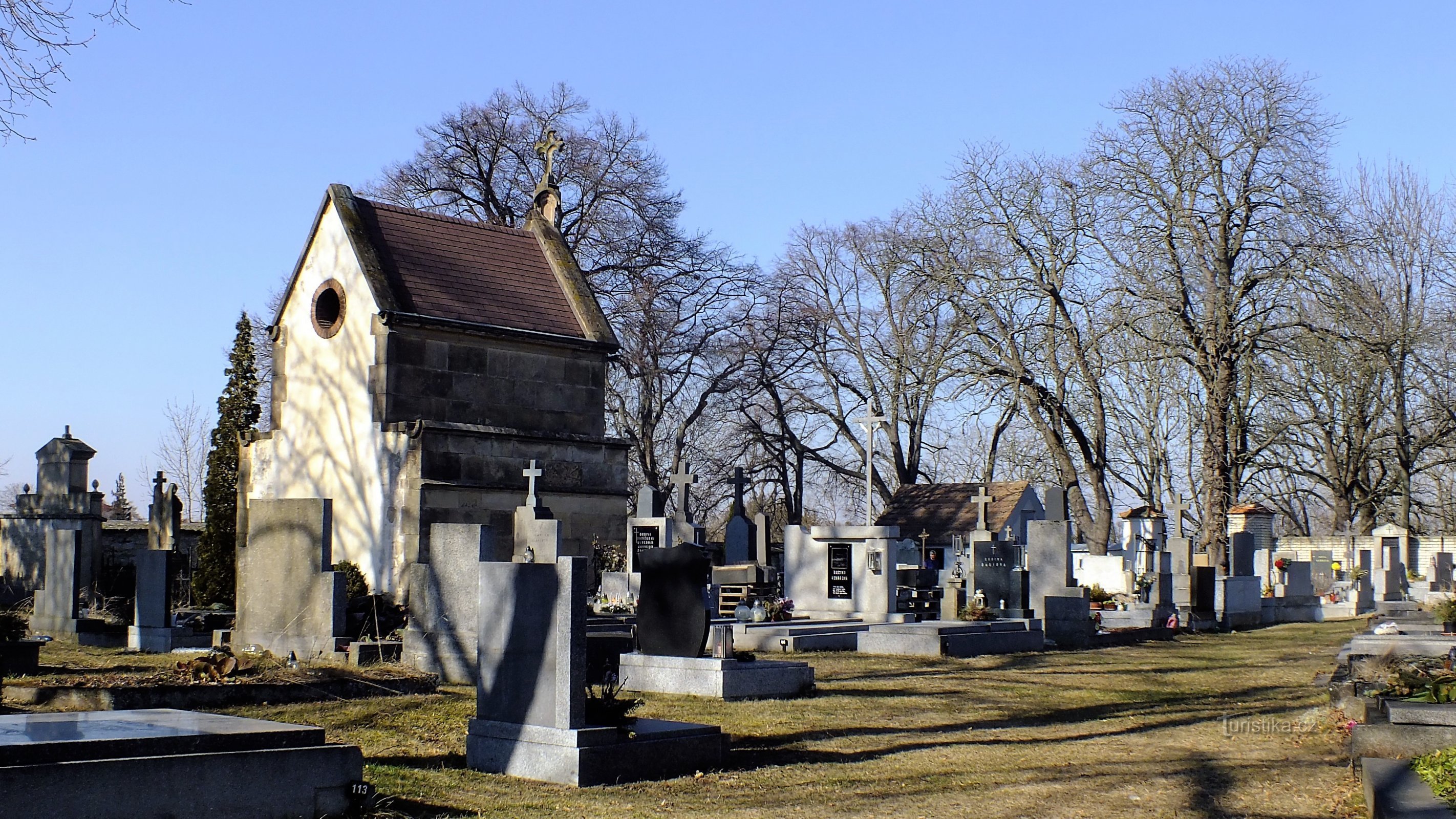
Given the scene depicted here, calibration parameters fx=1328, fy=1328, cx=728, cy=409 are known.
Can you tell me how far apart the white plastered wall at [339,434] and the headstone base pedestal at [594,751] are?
892 centimetres

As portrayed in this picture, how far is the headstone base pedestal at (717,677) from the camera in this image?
37.2 ft

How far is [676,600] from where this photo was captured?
12.0m

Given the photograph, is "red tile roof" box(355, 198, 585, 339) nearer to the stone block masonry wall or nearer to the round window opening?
the stone block masonry wall

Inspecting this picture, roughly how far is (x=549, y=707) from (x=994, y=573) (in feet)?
51.0

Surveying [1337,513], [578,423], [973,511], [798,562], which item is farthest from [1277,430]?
[578,423]

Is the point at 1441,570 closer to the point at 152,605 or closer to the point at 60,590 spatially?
the point at 152,605

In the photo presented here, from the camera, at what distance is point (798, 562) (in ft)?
71.4

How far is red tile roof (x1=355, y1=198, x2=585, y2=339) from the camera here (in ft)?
59.4

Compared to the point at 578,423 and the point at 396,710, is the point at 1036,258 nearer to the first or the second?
the point at 578,423

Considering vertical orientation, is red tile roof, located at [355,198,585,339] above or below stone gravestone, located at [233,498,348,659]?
above

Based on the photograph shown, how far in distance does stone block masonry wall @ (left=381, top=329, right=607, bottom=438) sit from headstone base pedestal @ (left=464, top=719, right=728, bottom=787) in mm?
9839

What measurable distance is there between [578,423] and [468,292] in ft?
7.99

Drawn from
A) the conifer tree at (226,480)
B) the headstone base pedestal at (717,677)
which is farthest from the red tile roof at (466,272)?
the headstone base pedestal at (717,677)

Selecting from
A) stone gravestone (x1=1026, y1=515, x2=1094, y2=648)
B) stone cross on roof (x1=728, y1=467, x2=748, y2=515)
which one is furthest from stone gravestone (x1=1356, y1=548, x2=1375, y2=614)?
stone cross on roof (x1=728, y1=467, x2=748, y2=515)
